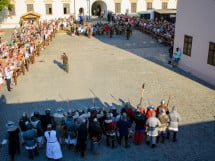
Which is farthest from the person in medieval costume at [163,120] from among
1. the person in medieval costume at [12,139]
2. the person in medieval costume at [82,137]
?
the person in medieval costume at [12,139]

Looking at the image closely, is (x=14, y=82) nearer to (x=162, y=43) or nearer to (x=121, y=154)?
(x=121, y=154)

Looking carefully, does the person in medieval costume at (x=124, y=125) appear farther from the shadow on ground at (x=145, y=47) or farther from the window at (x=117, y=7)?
the window at (x=117, y=7)

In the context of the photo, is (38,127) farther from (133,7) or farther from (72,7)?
(133,7)

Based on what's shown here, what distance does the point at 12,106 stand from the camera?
1520cm

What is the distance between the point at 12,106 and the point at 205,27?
12.1 metres

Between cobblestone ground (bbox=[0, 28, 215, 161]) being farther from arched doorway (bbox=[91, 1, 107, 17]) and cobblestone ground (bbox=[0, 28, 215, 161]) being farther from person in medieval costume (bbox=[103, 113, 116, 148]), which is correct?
arched doorway (bbox=[91, 1, 107, 17])

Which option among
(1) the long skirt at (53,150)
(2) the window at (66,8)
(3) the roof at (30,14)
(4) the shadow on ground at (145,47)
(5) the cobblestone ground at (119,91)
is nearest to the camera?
(1) the long skirt at (53,150)

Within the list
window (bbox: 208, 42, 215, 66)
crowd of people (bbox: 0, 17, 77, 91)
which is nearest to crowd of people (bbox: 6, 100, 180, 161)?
crowd of people (bbox: 0, 17, 77, 91)

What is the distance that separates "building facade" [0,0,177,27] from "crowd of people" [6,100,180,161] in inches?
1168

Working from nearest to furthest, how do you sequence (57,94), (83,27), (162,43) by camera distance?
(57,94) < (162,43) < (83,27)

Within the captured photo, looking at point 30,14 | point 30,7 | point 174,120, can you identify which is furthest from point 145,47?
point 30,7

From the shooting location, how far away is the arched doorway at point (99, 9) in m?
43.1

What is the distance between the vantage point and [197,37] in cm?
1947

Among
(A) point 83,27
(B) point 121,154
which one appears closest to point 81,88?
(B) point 121,154
